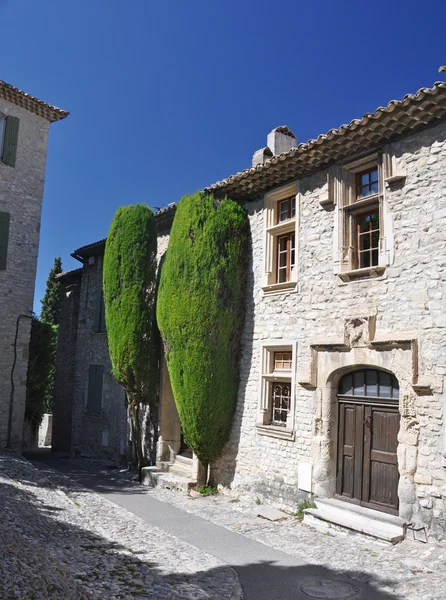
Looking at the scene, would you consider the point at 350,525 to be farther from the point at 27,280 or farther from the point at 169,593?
the point at 27,280

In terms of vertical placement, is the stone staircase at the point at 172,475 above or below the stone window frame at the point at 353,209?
below

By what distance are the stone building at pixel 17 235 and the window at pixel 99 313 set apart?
201cm

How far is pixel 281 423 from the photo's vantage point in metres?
9.85

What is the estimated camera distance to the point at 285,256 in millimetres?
10516

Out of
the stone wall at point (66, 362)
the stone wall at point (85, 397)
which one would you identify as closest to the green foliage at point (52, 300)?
the stone wall at point (66, 362)

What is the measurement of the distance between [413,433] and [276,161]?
544 centimetres

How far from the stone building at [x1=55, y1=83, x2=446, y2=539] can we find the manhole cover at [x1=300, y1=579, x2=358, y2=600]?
5.37ft

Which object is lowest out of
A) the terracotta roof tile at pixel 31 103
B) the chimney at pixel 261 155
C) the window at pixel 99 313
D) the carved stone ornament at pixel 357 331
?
the carved stone ornament at pixel 357 331

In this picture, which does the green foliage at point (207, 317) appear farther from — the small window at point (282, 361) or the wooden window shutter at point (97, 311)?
the wooden window shutter at point (97, 311)

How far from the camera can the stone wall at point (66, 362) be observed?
18.9 m

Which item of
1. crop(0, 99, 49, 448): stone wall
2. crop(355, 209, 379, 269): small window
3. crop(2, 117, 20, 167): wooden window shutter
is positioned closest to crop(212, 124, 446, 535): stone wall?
crop(355, 209, 379, 269): small window

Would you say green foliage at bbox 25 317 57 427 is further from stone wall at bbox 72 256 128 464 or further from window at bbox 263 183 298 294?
window at bbox 263 183 298 294

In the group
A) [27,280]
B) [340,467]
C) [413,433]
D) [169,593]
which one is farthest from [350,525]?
[27,280]

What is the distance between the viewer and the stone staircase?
438 inches
